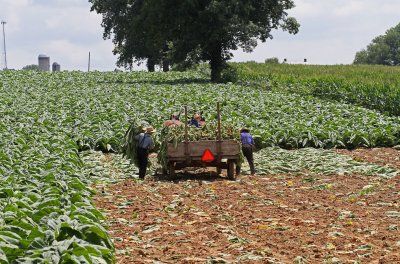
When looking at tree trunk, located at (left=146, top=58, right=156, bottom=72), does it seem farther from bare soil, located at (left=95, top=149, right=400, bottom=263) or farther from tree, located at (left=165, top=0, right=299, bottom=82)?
bare soil, located at (left=95, top=149, right=400, bottom=263)

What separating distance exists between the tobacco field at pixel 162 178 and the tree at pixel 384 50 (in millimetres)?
131112

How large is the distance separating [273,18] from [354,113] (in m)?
21.0

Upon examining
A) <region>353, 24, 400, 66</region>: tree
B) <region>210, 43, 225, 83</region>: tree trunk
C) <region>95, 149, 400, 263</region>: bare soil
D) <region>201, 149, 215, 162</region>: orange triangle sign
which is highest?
<region>353, 24, 400, 66</region>: tree

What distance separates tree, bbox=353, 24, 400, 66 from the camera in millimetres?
165750

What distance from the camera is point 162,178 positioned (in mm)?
18281

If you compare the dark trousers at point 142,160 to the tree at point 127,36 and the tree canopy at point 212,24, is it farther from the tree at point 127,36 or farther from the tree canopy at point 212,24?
the tree at point 127,36

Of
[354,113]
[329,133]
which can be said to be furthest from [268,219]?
[354,113]

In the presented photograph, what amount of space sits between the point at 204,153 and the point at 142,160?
1.65 meters

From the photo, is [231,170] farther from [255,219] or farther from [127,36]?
[127,36]

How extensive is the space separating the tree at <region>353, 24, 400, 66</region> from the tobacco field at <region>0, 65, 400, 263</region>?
131 metres

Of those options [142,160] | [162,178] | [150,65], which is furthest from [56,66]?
[142,160]

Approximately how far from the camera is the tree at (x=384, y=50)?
166m

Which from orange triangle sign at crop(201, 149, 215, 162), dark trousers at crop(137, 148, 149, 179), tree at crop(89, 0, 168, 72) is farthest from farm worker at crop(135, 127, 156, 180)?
tree at crop(89, 0, 168, 72)

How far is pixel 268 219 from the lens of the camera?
12414mm
